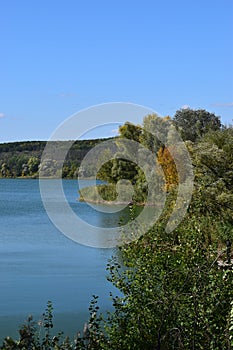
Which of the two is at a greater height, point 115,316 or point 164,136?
point 164,136

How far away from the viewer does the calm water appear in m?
7.58

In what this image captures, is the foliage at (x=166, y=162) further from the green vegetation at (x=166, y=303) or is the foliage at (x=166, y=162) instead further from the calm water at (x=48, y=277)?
the green vegetation at (x=166, y=303)

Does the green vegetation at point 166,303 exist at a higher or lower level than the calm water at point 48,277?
higher

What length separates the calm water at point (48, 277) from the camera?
7.58m

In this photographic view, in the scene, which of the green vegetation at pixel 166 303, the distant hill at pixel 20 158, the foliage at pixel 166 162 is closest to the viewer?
the green vegetation at pixel 166 303

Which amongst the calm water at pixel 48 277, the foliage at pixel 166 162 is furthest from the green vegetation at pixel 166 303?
the foliage at pixel 166 162

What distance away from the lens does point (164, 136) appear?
23.6 meters

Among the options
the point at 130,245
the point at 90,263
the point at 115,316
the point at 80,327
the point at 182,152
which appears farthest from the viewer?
the point at 182,152

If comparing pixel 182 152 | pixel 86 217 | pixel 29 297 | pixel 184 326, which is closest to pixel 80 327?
pixel 29 297

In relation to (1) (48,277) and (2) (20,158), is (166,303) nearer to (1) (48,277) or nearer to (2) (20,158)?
(1) (48,277)

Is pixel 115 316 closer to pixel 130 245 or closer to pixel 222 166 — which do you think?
pixel 130 245

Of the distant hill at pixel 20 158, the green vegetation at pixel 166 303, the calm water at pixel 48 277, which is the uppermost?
the distant hill at pixel 20 158

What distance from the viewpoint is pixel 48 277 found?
9961 millimetres

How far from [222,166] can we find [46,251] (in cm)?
424
